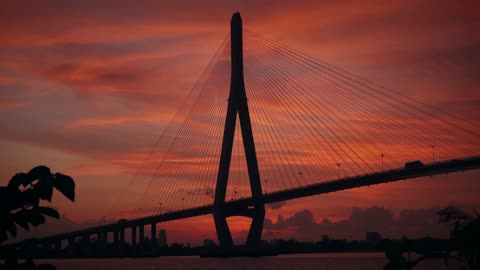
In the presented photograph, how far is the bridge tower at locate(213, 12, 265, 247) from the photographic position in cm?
5854

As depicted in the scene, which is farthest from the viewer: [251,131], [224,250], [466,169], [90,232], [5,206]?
[90,232]

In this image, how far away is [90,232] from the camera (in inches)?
3497

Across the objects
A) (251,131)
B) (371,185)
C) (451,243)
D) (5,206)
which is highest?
(251,131)

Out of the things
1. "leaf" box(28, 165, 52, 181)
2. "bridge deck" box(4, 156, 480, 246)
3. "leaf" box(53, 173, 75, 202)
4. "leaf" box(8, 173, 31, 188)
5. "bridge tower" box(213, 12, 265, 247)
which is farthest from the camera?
"bridge tower" box(213, 12, 265, 247)

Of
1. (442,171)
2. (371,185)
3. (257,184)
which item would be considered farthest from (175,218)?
(442,171)

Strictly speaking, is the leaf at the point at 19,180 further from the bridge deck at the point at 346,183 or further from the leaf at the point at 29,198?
the bridge deck at the point at 346,183

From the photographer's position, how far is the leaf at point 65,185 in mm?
5082

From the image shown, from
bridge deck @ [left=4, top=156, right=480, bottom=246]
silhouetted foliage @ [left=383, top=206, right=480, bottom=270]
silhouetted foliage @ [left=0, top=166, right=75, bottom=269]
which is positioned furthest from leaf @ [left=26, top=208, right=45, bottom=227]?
bridge deck @ [left=4, top=156, right=480, bottom=246]

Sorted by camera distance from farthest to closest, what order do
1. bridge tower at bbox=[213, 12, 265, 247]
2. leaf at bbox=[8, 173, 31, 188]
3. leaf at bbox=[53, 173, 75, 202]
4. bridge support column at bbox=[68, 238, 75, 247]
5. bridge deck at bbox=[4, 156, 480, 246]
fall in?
bridge support column at bbox=[68, 238, 75, 247] < bridge tower at bbox=[213, 12, 265, 247] < bridge deck at bbox=[4, 156, 480, 246] < leaf at bbox=[8, 173, 31, 188] < leaf at bbox=[53, 173, 75, 202]

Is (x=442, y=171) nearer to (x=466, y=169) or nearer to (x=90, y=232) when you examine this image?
(x=466, y=169)

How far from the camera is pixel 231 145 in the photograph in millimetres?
58375

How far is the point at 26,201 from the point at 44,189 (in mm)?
174

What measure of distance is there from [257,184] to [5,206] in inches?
2224

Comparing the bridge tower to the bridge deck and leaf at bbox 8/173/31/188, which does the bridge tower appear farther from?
leaf at bbox 8/173/31/188
